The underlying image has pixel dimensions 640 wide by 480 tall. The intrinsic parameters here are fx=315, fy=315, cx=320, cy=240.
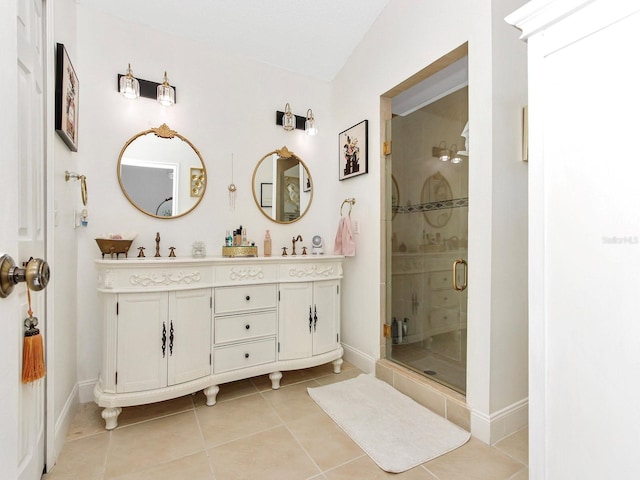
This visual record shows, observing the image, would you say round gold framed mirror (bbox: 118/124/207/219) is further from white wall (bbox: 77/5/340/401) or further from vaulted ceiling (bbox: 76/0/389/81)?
vaulted ceiling (bbox: 76/0/389/81)

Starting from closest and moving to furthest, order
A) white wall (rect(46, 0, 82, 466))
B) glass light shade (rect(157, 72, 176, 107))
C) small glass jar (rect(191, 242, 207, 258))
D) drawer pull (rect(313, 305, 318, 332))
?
white wall (rect(46, 0, 82, 466)), glass light shade (rect(157, 72, 176, 107)), small glass jar (rect(191, 242, 207, 258)), drawer pull (rect(313, 305, 318, 332))

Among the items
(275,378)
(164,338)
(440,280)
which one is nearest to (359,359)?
(275,378)

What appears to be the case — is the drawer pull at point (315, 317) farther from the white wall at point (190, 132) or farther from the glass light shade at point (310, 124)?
the glass light shade at point (310, 124)

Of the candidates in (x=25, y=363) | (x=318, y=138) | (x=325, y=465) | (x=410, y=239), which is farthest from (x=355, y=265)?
(x=25, y=363)

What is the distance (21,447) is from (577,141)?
1955 mm

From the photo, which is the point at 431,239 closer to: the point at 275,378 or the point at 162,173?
the point at 275,378

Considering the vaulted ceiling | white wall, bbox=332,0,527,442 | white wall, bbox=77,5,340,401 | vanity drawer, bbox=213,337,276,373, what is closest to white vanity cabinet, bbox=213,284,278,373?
vanity drawer, bbox=213,337,276,373

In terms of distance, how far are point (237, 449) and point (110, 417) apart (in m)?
0.79

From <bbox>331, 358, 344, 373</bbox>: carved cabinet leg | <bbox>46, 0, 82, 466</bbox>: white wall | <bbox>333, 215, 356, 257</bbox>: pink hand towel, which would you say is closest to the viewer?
<bbox>46, 0, 82, 466</bbox>: white wall

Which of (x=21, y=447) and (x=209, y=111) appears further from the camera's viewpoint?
(x=209, y=111)

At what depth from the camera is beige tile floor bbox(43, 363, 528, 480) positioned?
1.48m

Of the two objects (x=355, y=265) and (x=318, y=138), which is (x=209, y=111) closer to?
(x=318, y=138)

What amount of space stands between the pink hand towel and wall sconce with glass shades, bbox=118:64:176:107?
1.63m

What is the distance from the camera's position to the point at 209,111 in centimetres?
254
